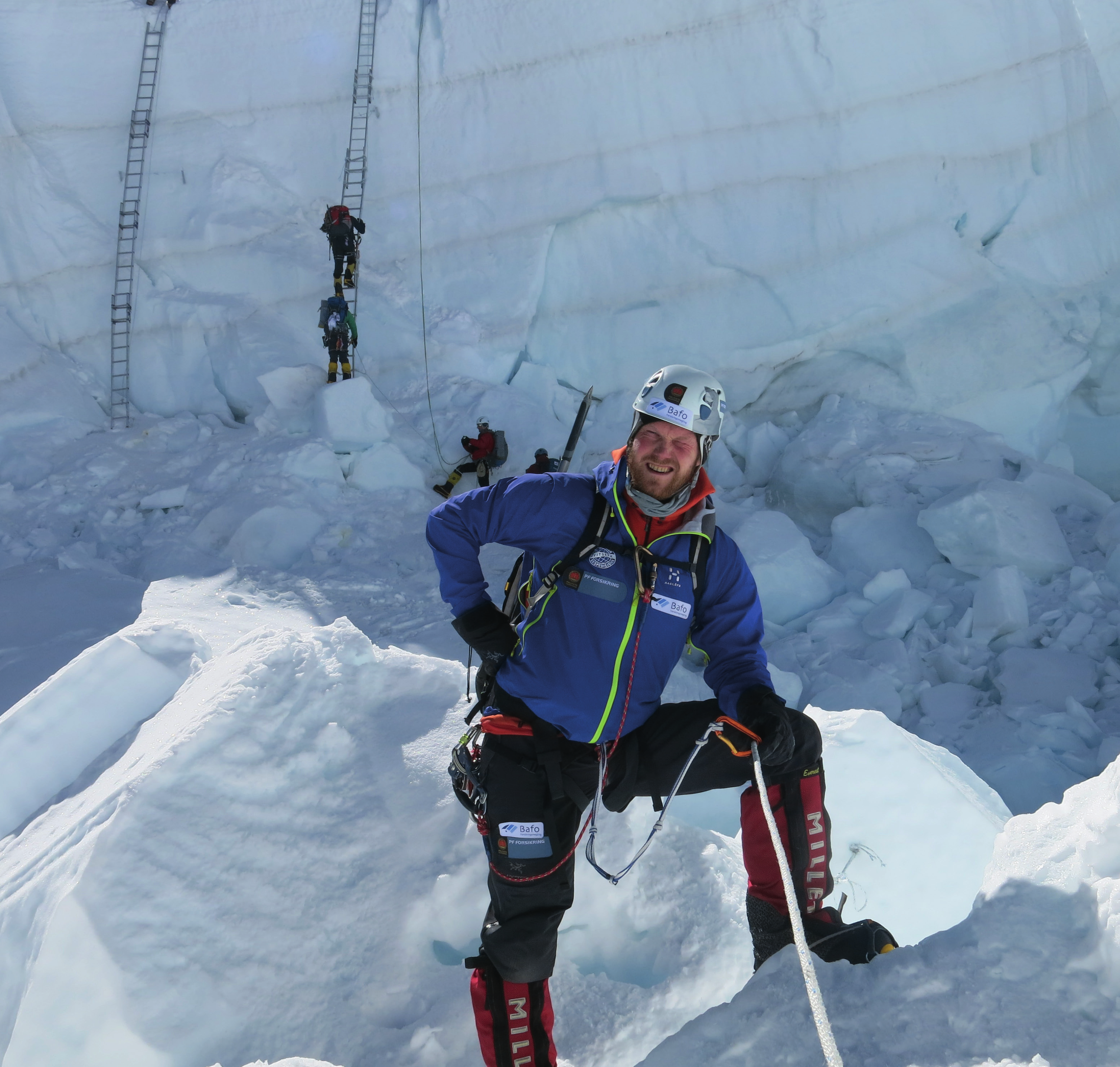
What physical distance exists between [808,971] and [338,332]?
7.86 metres

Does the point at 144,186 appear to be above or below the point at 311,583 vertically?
above

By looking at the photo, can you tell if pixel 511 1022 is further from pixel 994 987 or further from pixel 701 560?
pixel 701 560

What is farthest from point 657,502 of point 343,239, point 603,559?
point 343,239

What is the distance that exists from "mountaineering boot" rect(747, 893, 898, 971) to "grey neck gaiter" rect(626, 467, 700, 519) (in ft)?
3.47

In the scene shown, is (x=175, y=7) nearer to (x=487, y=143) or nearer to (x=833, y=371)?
(x=487, y=143)

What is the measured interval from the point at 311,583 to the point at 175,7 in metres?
7.11

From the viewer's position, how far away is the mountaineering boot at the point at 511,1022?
7.20ft

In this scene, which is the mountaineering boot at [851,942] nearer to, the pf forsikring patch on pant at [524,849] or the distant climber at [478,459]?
the pf forsikring patch on pant at [524,849]

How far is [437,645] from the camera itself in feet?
21.1

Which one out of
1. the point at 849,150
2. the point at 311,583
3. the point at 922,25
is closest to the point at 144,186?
the point at 311,583

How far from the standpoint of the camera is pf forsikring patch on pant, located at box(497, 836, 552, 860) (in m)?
2.40

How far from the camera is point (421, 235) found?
32.2 feet

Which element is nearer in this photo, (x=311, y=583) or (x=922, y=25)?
(x=311, y=583)

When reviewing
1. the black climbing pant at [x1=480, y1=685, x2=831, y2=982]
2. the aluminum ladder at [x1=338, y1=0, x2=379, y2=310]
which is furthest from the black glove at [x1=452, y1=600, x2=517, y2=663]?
the aluminum ladder at [x1=338, y1=0, x2=379, y2=310]
